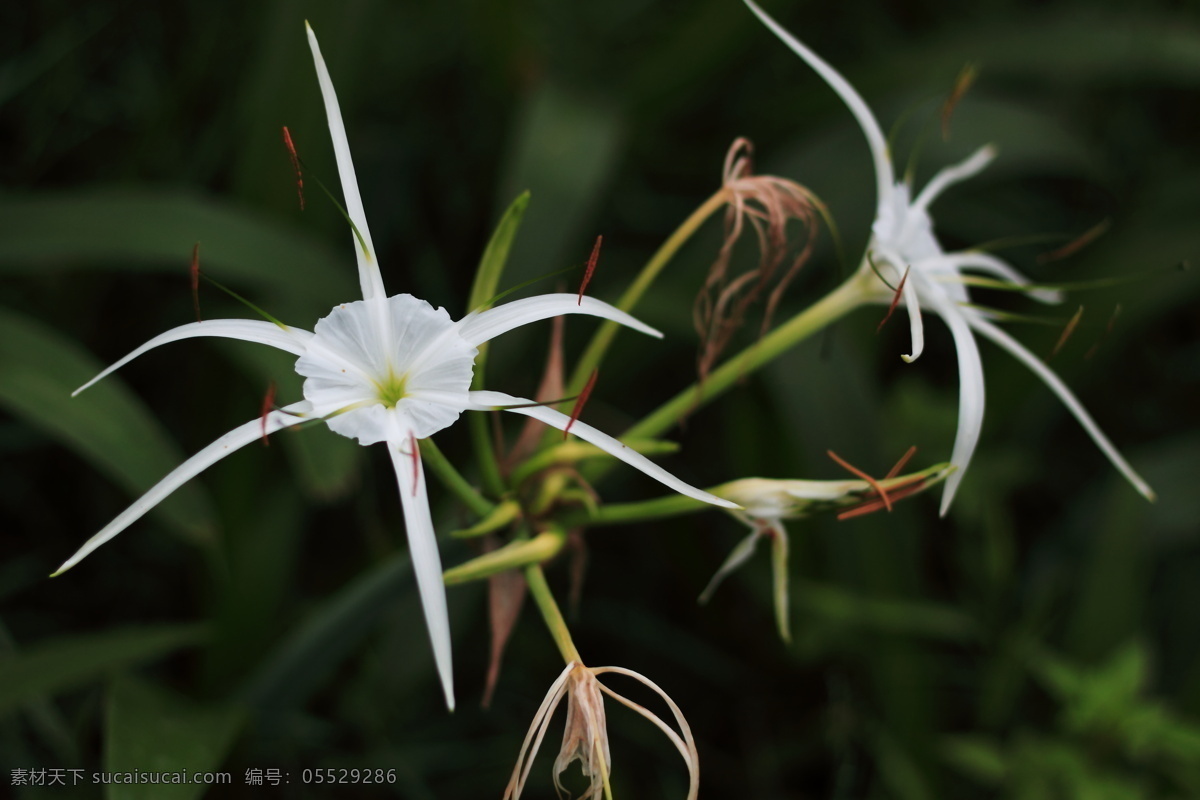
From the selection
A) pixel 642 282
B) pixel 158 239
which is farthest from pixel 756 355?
pixel 158 239

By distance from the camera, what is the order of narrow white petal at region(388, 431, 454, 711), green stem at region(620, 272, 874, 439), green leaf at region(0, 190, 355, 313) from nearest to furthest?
narrow white petal at region(388, 431, 454, 711)
green stem at region(620, 272, 874, 439)
green leaf at region(0, 190, 355, 313)

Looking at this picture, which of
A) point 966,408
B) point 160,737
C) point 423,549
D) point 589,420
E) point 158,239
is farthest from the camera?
point 589,420

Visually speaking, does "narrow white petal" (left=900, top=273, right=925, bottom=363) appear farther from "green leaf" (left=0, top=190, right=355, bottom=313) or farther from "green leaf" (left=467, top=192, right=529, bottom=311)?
"green leaf" (left=0, top=190, right=355, bottom=313)

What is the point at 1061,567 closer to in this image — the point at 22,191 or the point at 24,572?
the point at 24,572

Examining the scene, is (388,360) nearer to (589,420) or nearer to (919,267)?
(919,267)

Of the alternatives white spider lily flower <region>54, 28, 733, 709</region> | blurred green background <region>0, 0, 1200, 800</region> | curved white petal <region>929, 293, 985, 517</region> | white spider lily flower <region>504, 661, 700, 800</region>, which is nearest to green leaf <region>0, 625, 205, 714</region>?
blurred green background <region>0, 0, 1200, 800</region>

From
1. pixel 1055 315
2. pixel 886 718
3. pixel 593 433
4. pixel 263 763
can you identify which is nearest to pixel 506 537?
pixel 593 433

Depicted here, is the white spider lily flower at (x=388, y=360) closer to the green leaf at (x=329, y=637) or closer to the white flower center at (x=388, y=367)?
the white flower center at (x=388, y=367)

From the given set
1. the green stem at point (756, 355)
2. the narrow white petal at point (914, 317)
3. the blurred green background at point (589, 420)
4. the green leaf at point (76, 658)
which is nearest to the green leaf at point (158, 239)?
the blurred green background at point (589, 420)
